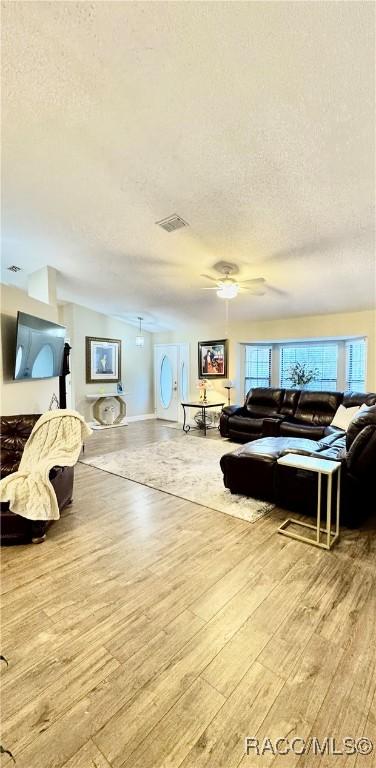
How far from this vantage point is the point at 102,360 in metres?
7.60

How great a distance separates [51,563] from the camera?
2.22 metres

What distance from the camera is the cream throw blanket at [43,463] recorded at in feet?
7.88

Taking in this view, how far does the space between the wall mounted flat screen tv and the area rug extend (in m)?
1.52

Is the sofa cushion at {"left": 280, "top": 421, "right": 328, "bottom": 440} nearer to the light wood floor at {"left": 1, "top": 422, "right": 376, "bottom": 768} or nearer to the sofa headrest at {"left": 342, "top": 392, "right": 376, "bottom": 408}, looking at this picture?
the sofa headrest at {"left": 342, "top": 392, "right": 376, "bottom": 408}

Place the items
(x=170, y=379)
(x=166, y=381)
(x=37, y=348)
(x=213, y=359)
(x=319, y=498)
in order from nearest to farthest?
(x=319, y=498)
(x=37, y=348)
(x=213, y=359)
(x=170, y=379)
(x=166, y=381)

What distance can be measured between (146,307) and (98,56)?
4.76m

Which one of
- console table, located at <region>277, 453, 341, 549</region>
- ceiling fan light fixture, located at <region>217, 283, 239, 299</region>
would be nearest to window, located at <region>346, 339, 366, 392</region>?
ceiling fan light fixture, located at <region>217, 283, 239, 299</region>

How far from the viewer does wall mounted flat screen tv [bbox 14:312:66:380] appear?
3.73 m

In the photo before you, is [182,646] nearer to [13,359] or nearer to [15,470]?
[15,470]

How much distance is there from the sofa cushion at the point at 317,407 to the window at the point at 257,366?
1.44 m

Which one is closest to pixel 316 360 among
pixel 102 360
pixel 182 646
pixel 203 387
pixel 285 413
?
pixel 285 413

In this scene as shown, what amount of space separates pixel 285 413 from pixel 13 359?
451cm

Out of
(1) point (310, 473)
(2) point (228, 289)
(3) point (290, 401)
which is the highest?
(2) point (228, 289)

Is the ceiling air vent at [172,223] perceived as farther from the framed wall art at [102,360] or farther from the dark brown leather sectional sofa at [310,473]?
the framed wall art at [102,360]
